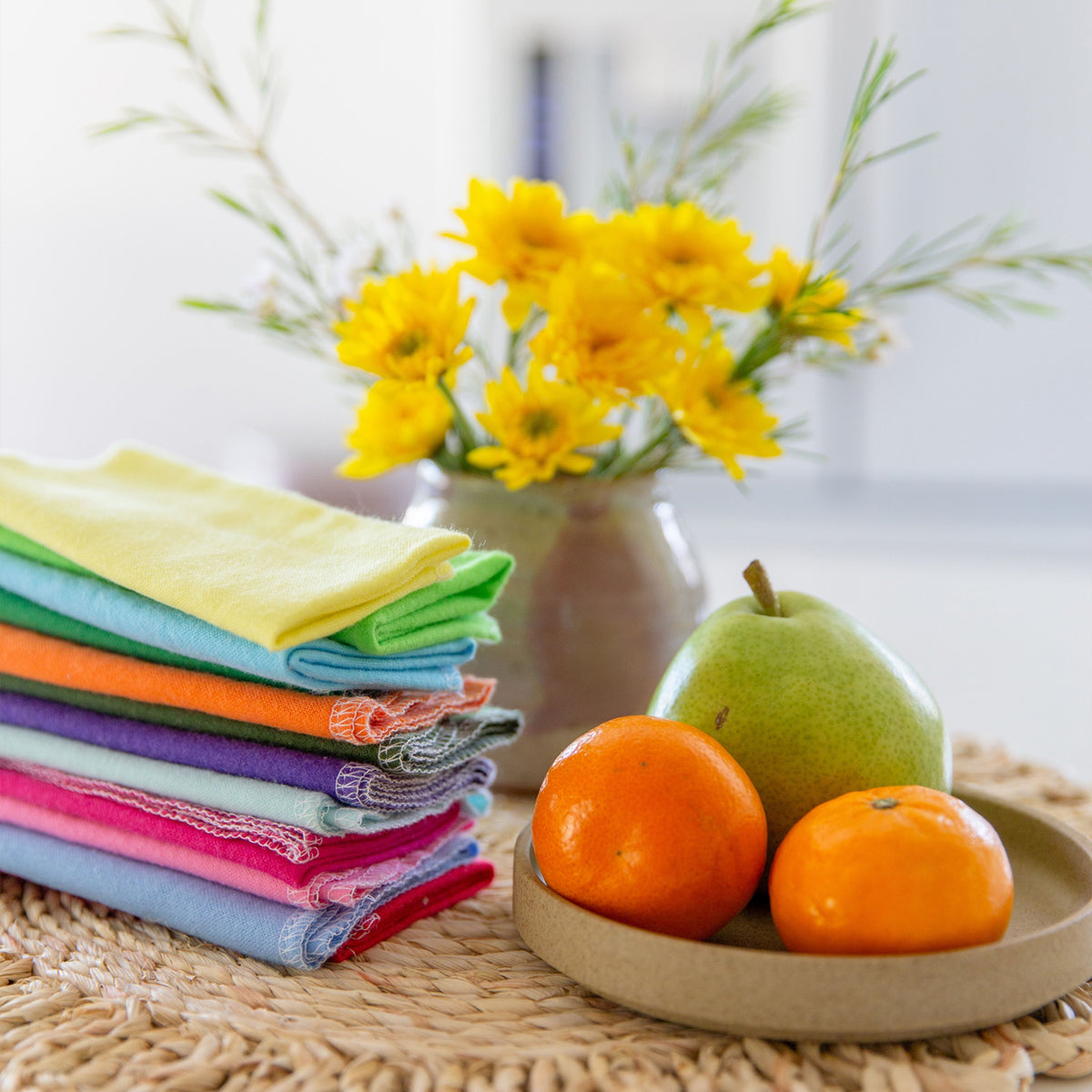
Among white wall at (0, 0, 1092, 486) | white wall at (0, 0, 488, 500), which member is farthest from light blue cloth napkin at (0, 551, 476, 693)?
white wall at (0, 0, 1092, 486)

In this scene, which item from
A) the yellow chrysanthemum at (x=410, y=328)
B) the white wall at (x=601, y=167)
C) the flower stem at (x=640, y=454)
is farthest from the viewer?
the white wall at (x=601, y=167)

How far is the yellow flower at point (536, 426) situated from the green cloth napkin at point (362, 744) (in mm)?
155

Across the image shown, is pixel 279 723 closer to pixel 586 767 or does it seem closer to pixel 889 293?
pixel 586 767

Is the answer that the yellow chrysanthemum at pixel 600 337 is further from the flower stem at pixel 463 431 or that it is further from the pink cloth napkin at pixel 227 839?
the pink cloth napkin at pixel 227 839

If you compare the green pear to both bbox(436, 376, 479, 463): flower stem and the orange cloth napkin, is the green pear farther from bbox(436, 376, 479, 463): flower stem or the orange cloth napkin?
bbox(436, 376, 479, 463): flower stem

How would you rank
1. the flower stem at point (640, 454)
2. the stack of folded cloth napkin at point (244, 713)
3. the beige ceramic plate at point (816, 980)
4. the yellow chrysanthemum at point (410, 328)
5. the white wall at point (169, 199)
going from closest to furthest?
1. the beige ceramic plate at point (816, 980)
2. the stack of folded cloth napkin at point (244, 713)
3. the yellow chrysanthemum at point (410, 328)
4. the flower stem at point (640, 454)
5. the white wall at point (169, 199)

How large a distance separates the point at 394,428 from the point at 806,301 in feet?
0.90

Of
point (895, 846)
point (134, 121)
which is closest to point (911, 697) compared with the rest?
point (895, 846)

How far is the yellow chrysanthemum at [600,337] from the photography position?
0.69 metres

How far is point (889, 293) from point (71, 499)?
0.54 metres

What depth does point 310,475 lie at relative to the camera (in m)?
1.54

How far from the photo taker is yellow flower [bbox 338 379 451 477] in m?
0.73

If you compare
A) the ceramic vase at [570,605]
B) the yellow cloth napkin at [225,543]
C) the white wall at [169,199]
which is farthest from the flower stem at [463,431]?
the white wall at [169,199]

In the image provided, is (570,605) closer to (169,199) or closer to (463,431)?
(463,431)
